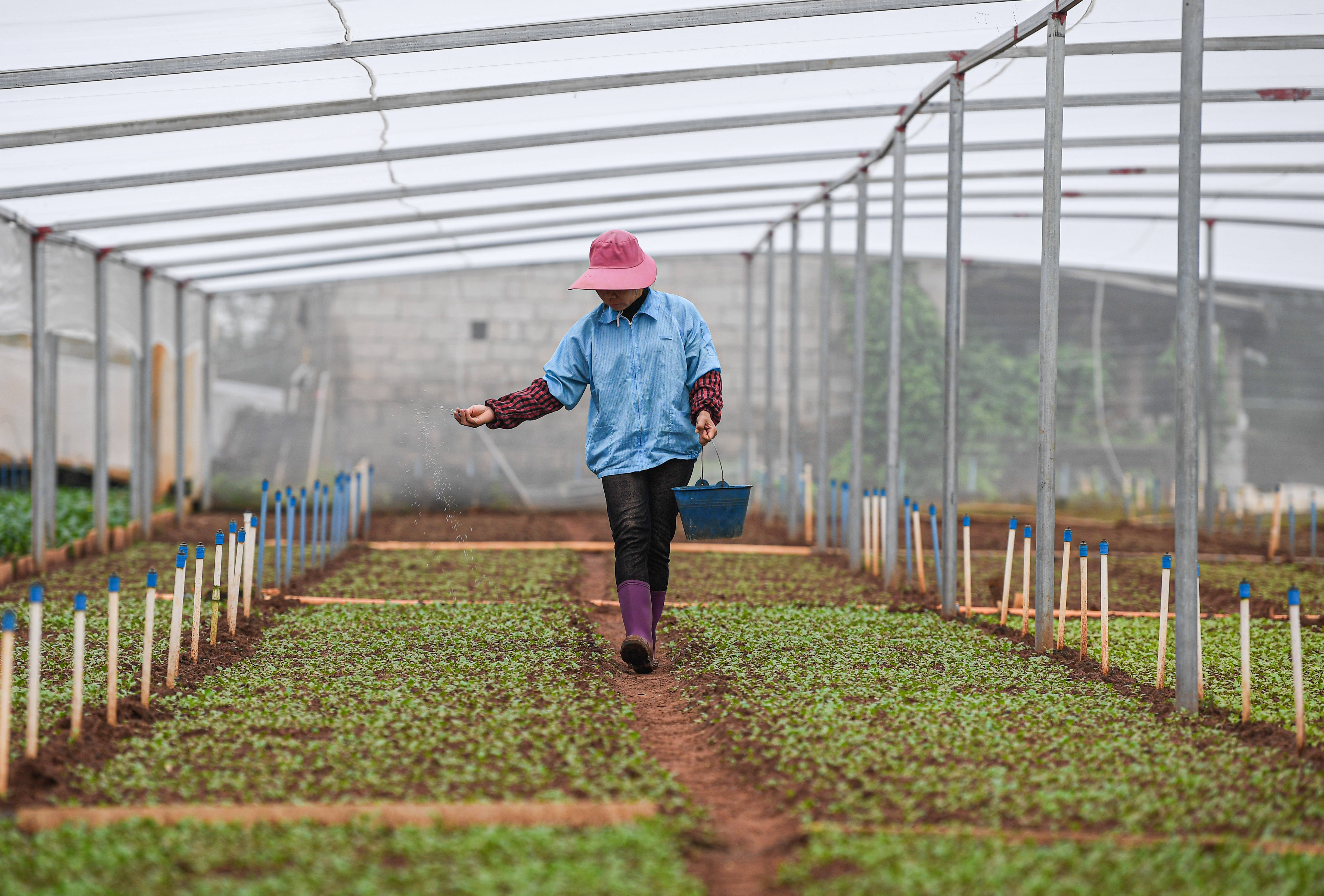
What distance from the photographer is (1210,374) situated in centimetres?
1162

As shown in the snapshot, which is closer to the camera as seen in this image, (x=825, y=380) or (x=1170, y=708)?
(x=1170, y=708)

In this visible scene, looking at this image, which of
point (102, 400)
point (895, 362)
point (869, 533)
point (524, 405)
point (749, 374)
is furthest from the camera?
point (749, 374)

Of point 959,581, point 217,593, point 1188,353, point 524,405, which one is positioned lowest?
point 959,581

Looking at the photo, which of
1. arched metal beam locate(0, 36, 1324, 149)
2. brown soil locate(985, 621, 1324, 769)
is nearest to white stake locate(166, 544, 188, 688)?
arched metal beam locate(0, 36, 1324, 149)

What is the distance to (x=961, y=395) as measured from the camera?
1305cm

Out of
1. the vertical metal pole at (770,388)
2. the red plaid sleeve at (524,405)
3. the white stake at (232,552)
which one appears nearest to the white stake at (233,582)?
the white stake at (232,552)

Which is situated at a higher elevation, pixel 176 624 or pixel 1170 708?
pixel 176 624

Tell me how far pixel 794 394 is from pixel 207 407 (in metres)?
6.73

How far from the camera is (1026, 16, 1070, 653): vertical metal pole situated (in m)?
5.02

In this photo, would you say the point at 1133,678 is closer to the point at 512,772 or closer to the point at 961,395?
the point at 512,772

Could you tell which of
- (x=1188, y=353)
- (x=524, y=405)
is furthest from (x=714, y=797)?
(x=1188, y=353)

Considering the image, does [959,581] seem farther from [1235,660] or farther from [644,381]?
[644,381]

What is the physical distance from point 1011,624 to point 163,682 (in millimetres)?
3970

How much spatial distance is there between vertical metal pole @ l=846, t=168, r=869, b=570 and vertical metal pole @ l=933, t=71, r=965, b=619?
1.68 metres
